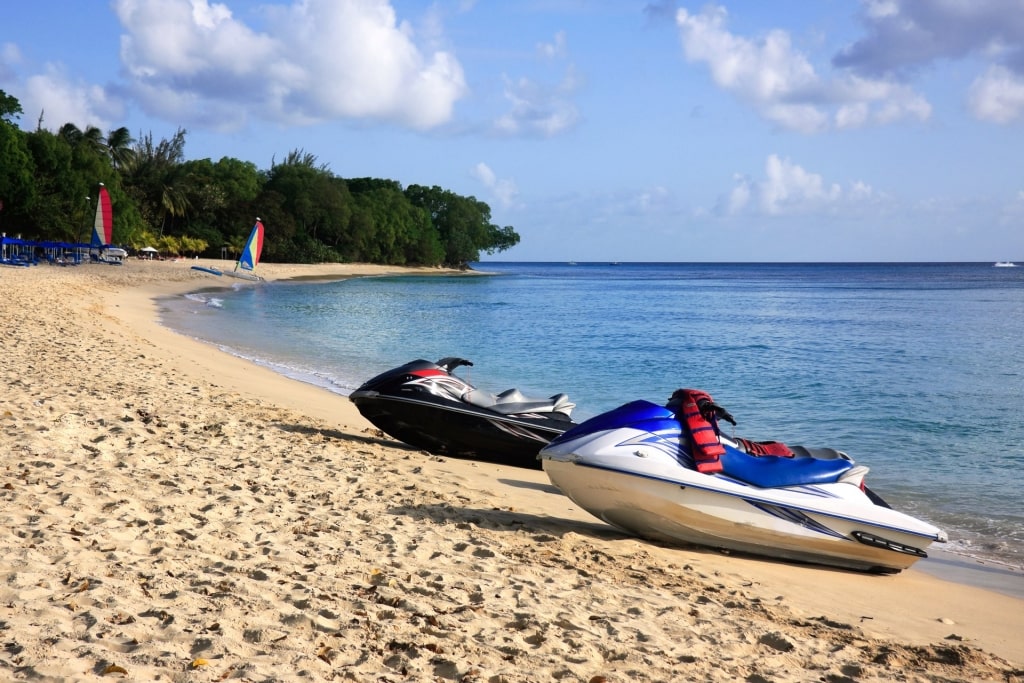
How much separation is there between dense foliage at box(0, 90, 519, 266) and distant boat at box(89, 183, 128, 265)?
3.98 m

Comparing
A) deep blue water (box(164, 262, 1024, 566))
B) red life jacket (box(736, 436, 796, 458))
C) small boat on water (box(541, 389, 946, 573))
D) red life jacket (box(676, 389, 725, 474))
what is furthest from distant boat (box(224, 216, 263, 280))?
red life jacket (box(676, 389, 725, 474))

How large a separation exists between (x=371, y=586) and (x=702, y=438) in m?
2.59

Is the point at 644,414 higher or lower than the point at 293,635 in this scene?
higher

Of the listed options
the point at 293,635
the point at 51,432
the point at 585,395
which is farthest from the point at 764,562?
the point at 585,395

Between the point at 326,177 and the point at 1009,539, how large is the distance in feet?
298

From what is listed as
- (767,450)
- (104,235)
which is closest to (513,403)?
A: (767,450)

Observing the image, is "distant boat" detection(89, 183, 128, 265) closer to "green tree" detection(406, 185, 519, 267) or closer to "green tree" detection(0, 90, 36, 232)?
"green tree" detection(0, 90, 36, 232)

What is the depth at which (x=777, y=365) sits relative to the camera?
21.1 meters

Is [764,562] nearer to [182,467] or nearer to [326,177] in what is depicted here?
[182,467]

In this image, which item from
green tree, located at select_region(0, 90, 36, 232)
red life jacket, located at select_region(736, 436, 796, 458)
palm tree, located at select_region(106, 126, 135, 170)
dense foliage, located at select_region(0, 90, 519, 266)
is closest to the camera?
red life jacket, located at select_region(736, 436, 796, 458)

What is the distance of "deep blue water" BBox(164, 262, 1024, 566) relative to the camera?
1007cm

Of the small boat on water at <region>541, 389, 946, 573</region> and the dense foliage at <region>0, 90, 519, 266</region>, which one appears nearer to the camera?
A: the small boat on water at <region>541, 389, 946, 573</region>

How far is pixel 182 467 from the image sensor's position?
21.7 ft

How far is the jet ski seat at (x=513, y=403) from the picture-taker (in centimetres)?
861
